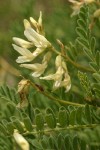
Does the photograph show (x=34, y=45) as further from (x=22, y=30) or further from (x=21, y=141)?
(x=22, y=30)

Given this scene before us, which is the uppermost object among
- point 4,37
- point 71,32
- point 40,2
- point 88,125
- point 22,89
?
point 40,2

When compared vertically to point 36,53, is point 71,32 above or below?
above

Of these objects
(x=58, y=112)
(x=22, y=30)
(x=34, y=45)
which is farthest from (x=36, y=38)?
(x=22, y=30)

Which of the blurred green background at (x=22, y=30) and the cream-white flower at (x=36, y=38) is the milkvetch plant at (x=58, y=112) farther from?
the blurred green background at (x=22, y=30)

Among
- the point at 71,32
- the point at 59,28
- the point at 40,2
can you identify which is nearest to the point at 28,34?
the point at 71,32

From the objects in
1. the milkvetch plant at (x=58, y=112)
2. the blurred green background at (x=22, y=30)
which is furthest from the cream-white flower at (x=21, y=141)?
the blurred green background at (x=22, y=30)

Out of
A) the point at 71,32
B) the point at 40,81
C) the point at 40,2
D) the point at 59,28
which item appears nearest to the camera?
the point at 40,81

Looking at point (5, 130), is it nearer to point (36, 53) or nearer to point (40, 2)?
point (36, 53)

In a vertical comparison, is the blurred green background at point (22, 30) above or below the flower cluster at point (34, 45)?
above
